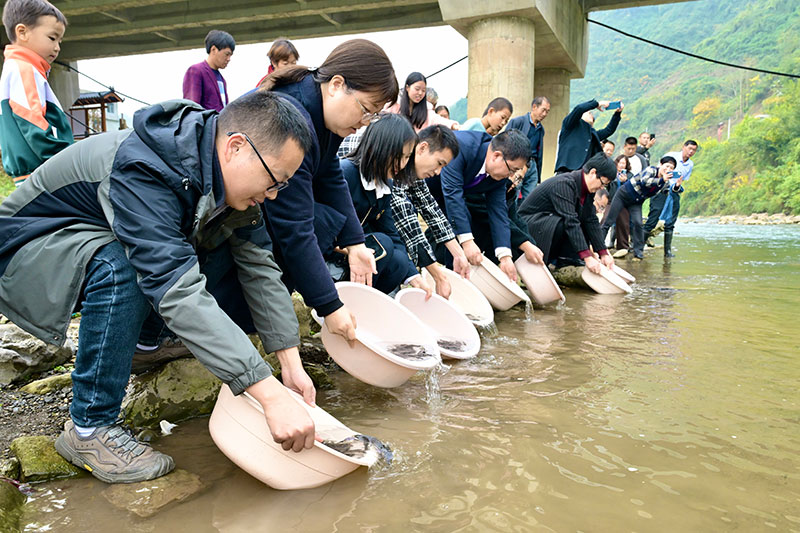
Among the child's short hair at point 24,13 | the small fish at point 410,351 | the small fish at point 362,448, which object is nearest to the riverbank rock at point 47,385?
the small fish at point 362,448

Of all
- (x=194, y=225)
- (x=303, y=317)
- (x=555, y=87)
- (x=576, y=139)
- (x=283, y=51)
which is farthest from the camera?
(x=555, y=87)

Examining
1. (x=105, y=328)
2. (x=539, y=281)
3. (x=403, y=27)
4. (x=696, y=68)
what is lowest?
(x=539, y=281)

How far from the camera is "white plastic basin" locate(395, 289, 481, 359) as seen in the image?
10.5 ft

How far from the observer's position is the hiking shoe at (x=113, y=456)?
5.58 ft

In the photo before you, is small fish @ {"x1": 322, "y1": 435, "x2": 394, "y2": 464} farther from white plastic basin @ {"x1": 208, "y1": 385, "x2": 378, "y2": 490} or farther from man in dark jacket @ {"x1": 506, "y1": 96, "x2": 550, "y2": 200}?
man in dark jacket @ {"x1": 506, "y1": 96, "x2": 550, "y2": 200}

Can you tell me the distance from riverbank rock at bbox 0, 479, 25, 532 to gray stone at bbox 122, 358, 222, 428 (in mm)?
483

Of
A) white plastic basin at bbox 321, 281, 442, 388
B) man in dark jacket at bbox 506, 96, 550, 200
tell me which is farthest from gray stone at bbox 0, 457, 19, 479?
man in dark jacket at bbox 506, 96, 550, 200

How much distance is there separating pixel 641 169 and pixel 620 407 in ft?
26.0

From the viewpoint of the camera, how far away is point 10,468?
5.61ft

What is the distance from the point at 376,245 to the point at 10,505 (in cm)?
204

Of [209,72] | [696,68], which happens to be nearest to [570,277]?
[209,72]

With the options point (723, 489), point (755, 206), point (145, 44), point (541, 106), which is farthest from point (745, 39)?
point (723, 489)

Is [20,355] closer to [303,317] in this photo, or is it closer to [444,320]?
[303,317]

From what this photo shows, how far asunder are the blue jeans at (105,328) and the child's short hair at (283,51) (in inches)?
102
